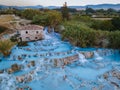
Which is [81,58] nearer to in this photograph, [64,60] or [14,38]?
[64,60]

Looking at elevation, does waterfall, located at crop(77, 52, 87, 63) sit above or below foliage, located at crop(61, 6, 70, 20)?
below

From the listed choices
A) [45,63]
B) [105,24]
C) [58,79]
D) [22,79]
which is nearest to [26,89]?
[22,79]

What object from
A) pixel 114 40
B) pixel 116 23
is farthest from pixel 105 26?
pixel 114 40

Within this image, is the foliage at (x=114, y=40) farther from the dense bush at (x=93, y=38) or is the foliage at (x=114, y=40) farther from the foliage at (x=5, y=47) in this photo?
the foliage at (x=5, y=47)

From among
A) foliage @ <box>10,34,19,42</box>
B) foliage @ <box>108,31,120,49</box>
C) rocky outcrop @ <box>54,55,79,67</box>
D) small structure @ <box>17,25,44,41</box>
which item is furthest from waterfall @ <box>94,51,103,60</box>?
foliage @ <box>10,34,19,42</box>

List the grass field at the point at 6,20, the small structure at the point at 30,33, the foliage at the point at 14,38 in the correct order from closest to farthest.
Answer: the foliage at the point at 14,38 → the small structure at the point at 30,33 → the grass field at the point at 6,20

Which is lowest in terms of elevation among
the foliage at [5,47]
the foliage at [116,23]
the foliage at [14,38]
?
the foliage at [14,38]

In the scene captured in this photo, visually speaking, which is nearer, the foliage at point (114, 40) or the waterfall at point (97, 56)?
the waterfall at point (97, 56)

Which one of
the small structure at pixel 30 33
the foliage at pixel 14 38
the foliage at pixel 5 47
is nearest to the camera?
the foliage at pixel 5 47

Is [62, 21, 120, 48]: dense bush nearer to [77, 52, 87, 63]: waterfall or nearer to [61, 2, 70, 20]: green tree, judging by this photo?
[77, 52, 87, 63]: waterfall

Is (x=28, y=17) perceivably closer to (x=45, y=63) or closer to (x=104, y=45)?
(x=104, y=45)

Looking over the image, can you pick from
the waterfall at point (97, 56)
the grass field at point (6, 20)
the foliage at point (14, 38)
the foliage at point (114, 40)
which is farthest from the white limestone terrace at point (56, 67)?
the grass field at point (6, 20)

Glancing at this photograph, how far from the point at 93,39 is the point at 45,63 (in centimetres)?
458

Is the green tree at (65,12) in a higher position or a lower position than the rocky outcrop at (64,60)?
higher
